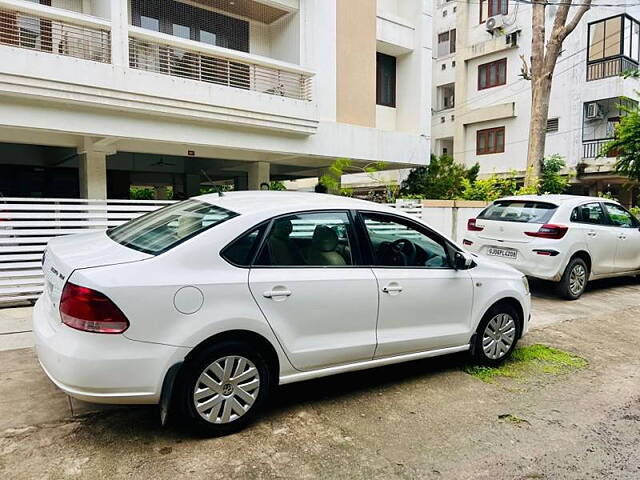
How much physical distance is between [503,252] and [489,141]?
1946 cm

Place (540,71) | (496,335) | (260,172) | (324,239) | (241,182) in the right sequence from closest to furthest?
1. (324,239)
2. (496,335)
3. (260,172)
4. (540,71)
5. (241,182)

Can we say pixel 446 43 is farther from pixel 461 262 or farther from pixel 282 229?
pixel 282 229

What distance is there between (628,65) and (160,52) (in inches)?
807

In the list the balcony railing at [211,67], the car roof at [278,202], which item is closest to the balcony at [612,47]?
the balcony railing at [211,67]

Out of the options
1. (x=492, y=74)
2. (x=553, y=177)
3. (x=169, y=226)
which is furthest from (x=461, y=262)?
(x=492, y=74)

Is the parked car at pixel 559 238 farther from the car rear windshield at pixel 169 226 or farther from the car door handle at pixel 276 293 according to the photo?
the car rear windshield at pixel 169 226

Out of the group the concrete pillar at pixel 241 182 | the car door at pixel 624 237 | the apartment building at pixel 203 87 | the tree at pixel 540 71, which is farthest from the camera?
the concrete pillar at pixel 241 182

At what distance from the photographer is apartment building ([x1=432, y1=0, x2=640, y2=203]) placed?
838 inches

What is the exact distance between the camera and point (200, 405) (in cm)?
307

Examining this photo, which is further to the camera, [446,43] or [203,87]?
[446,43]

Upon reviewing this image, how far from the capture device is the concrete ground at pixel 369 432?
114 inches

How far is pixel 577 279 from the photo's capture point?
781cm

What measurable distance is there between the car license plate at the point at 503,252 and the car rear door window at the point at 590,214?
1.05m

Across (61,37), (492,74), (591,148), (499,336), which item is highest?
(492,74)
